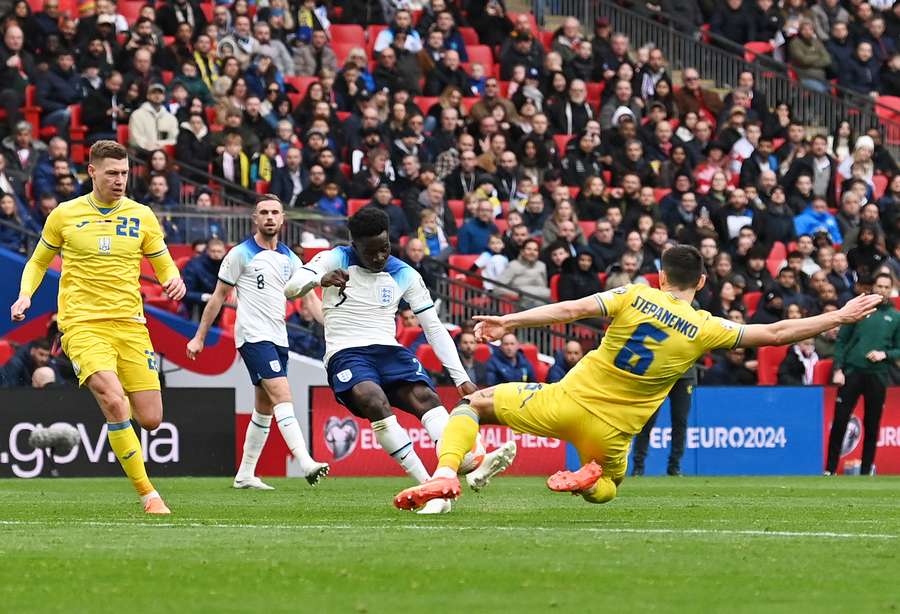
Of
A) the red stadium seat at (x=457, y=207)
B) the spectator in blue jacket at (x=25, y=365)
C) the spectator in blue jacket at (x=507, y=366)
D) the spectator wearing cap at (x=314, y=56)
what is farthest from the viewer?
the spectator wearing cap at (x=314, y=56)

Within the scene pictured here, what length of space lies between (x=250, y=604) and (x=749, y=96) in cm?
2540

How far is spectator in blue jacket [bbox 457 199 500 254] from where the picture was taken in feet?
83.3

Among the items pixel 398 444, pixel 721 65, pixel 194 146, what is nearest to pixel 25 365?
pixel 194 146

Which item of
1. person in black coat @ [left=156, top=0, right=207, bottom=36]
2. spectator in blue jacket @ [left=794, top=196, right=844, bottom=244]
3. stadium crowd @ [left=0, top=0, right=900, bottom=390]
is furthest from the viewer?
spectator in blue jacket @ [left=794, top=196, right=844, bottom=244]

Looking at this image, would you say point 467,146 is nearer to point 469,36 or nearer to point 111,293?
point 469,36

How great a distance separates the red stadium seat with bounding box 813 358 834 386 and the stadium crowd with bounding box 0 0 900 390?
391mm

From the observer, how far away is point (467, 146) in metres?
26.5

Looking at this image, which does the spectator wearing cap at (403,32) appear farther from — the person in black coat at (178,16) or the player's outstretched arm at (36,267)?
the player's outstretched arm at (36,267)

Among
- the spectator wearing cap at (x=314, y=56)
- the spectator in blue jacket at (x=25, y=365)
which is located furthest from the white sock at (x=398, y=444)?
the spectator wearing cap at (x=314, y=56)

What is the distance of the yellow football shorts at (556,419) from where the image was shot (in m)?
11.0

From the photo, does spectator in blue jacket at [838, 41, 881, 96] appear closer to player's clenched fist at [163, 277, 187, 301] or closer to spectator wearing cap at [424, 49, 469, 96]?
spectator wearing cap at [424, 49, 469, 96]

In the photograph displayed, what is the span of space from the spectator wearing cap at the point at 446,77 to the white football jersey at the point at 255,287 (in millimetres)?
12623

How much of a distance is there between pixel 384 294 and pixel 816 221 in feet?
53.7

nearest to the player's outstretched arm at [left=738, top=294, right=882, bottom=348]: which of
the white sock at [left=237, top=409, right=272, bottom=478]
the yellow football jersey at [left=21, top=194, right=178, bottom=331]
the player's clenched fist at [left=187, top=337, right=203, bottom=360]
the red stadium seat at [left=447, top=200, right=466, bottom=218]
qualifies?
the yellow football jersey at [left=21, top=194, right=178, bottom=331]
